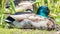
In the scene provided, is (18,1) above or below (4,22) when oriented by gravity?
above

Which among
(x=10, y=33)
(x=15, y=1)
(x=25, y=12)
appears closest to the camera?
Answer: (x=10, y=33)

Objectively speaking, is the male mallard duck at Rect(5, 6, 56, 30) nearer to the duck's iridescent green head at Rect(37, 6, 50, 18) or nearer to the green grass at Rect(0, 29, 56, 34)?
the green grass at Rect(0, 29, 56, 34)

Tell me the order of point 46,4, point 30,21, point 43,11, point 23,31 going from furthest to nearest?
point 46,4 → point 43,11 → point 30,21 → point 23,31

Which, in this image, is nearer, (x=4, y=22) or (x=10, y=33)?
(x=10, y=33)

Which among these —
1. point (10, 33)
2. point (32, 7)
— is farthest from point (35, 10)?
point (10, 33)

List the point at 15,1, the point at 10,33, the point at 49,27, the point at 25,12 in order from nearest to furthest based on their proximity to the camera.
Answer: the point at 10,33, the point at 49,27, the point at 25,12, the point at 15,1

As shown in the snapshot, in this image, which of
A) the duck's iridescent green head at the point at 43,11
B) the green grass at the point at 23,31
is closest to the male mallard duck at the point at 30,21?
the green grass at the point at 23,31

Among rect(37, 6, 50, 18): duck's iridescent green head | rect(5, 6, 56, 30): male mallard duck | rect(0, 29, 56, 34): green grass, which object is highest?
rect(37, 6, 50, 18): duck's iridescent green head

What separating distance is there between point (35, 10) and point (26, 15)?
0.50 metres


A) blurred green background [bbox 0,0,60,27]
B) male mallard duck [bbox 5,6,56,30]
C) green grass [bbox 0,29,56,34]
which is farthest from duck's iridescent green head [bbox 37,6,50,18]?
green grass [bbox 0,29,56,34]

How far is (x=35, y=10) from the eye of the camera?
15.5 feet

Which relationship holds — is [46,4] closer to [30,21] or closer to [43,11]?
[43,11]

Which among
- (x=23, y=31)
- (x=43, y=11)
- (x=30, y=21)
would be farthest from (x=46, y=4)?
(x=23, y=31)

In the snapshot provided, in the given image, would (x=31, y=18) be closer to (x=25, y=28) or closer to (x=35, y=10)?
(x=25, y=28)
